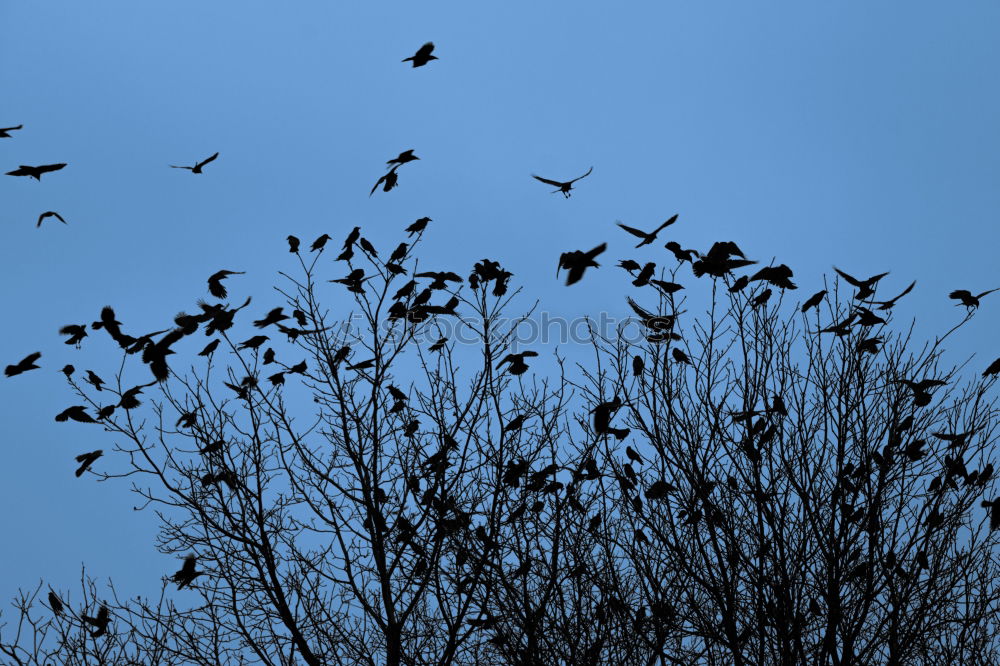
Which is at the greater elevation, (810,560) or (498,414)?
(498,414)

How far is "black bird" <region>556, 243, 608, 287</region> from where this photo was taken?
201 inches

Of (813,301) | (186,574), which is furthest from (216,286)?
(813,301)

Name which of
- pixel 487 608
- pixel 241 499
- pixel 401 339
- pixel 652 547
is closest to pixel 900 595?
pixel 652 547

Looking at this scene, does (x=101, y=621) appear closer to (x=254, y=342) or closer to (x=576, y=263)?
(x=254, y=342)

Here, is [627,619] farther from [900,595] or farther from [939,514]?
[939,514]

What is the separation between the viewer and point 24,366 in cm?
752

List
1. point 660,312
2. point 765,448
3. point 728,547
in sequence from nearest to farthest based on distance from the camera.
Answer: point 728,547, point 765,448, point 660,312

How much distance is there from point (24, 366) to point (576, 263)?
5099mm

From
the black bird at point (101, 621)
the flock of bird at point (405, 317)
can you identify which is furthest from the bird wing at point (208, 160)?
the black bird at point (101, 621)

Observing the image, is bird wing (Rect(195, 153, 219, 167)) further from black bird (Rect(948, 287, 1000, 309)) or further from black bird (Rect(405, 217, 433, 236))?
black bird (Rect(948, 287, 1000, 309))

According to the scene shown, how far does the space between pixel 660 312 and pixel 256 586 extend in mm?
4440

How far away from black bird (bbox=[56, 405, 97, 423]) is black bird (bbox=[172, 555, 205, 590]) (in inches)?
61.3

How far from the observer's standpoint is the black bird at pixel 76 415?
7.59 meters

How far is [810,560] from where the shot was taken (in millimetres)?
6805
